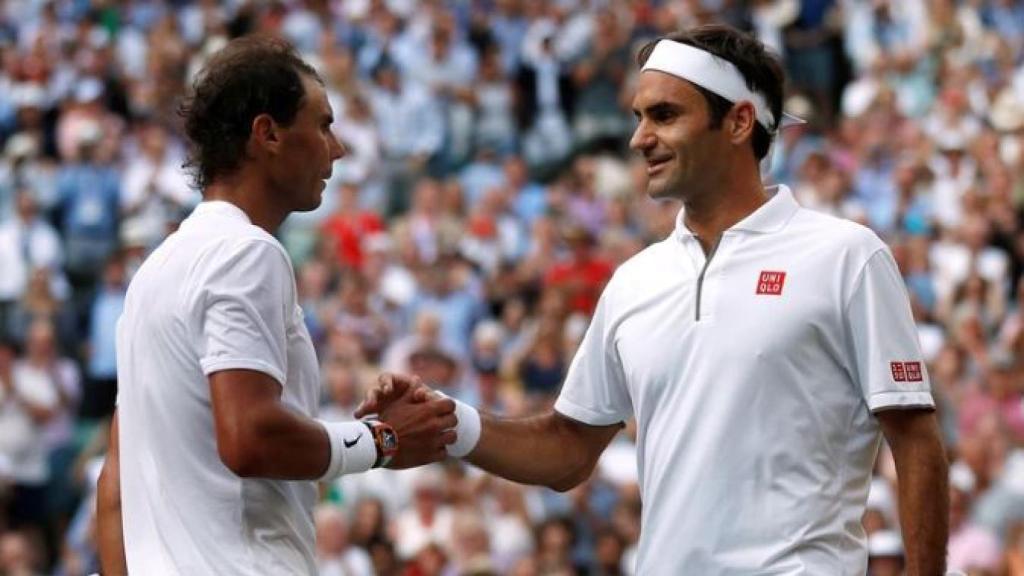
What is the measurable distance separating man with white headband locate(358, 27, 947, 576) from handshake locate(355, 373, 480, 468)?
3 centimetres

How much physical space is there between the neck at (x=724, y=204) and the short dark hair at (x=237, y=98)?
116 centimetres

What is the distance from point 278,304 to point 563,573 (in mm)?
6835

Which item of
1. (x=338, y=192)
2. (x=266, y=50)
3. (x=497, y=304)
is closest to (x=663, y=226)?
(x=497, y=304)

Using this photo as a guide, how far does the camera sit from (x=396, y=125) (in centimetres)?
1859

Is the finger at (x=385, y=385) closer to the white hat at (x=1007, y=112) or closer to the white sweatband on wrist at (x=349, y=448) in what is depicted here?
the white sweatband on wrist at (x=349, y=448)

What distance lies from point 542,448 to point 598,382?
0.92ft

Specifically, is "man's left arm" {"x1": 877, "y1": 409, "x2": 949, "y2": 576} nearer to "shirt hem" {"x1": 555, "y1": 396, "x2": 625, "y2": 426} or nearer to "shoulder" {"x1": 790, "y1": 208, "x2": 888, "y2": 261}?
"shoulder" {"x1": 790, "y1": 208, "x2": 888, "y2": 261}

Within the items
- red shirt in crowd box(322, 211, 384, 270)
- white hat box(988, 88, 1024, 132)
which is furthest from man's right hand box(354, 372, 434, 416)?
white hat box(988, 88, 1024, 132)

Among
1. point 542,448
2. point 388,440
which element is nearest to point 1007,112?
point 542,448

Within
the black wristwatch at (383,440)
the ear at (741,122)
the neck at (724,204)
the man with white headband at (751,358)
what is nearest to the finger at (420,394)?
the man with white headband at (751,358)

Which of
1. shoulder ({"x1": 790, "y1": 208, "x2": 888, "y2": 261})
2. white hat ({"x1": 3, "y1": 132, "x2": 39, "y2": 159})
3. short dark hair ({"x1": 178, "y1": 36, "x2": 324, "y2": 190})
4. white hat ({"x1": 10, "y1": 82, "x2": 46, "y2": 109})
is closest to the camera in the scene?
short dark hair ({"x1": 178, "y1": 36, "x2": 324, "y2": 190})

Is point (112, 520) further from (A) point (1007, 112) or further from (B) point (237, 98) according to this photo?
(A) point (1007, 112)

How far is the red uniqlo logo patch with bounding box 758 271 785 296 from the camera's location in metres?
5.41

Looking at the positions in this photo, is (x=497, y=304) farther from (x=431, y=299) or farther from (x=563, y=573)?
(x=563, y=573)
